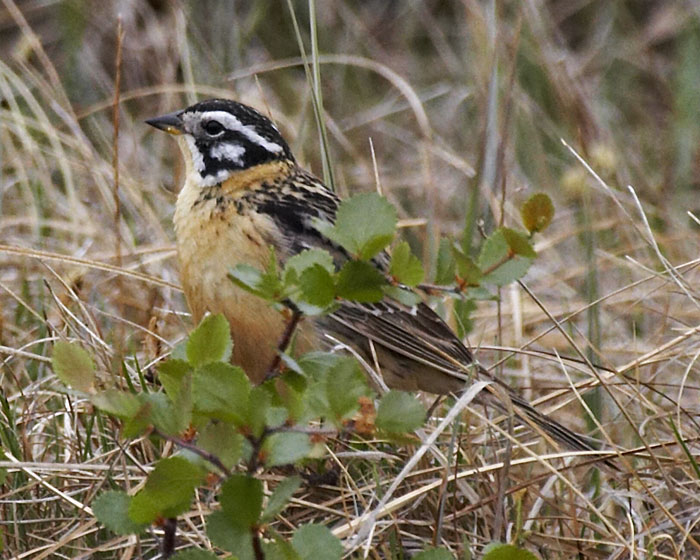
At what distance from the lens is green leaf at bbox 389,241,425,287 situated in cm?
291

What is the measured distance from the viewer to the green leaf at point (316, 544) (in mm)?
2807

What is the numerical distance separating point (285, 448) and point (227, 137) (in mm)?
2257

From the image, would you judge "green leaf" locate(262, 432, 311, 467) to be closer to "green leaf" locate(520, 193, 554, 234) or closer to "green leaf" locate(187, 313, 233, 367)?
"green leaf" locate(187, 313, 233, 367)

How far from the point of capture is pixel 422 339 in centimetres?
443

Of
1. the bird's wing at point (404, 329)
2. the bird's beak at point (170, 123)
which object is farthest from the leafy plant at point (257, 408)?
the bird's beak at point (170, 123)

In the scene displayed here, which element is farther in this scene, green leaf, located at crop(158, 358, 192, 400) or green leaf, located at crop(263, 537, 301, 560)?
green leaf, located at crop(158, 358, 192, 400)

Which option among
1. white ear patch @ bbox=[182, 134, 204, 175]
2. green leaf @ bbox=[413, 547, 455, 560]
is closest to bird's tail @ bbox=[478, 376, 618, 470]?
green leaf @ bbox=[413, 547, 455, 560]

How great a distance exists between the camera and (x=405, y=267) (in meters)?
2.92

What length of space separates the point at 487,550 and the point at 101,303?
2.75m

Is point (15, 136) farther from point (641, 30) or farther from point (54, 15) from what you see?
point (641, 30)

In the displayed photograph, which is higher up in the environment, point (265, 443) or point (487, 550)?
point (265, 443)

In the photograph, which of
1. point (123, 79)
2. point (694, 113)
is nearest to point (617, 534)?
point (694, 113)

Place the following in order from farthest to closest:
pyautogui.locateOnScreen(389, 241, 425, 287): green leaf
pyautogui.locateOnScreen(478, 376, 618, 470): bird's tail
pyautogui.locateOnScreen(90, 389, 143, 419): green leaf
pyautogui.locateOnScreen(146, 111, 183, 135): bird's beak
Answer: pyautogui.locateOnScreen(146, 111, 183, 135): bird's beak, pyautogui.locateOnScreen(478, 376, 618, 470): bird's tail, pyautogui.locateOnScreen(389, 241, 425, 287): green leaf, pyautogui.locateOnScreen(90, 389, 143, 419): green leaf

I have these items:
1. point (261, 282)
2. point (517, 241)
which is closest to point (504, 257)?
point (517, 241)
